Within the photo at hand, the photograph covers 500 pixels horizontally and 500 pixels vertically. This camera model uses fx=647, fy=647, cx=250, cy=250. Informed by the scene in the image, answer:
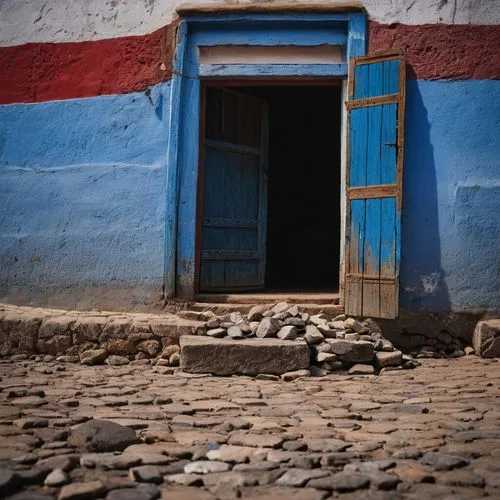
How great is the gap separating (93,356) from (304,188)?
19.9 feet

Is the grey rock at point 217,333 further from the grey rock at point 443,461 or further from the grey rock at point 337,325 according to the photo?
the grey rock at point 443,461

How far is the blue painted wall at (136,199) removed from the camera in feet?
19.0

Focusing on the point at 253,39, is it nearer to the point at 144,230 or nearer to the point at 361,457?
the point at 144,230

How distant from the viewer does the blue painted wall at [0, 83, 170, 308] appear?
20.4ft

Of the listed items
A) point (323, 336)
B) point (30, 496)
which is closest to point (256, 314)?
point (323, 336)

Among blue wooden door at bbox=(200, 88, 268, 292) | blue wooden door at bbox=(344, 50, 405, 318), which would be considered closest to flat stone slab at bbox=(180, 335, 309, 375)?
blue wooden door at bbox=(344, 50, 405, 318)

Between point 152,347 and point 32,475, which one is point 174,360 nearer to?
point 152,347

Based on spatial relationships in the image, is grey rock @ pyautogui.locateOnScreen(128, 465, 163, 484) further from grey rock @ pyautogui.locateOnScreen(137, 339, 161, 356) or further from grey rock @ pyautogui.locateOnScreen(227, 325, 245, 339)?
grey rock @ pyautogui.locateOnScreen(137, 339, 161, 356)

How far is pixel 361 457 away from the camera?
2635 millimetres

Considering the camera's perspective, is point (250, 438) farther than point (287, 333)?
No

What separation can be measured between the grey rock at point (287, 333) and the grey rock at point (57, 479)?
2.96m

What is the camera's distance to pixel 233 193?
701cm

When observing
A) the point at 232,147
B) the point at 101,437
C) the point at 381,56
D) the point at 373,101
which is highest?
the point at 381,56

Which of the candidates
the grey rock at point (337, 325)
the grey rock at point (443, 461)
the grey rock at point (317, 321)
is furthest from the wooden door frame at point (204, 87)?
the grey rock at point (443, 461)
